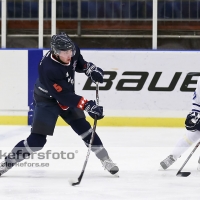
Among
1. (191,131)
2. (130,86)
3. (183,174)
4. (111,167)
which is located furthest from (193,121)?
(130,86)

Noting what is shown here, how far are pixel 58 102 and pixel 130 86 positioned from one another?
270 centimetres

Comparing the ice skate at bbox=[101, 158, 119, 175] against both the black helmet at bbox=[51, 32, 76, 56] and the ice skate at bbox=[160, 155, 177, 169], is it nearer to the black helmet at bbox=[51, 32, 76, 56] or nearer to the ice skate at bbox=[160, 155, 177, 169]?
the ice skate at bbox=[160, 155, 177, 169]

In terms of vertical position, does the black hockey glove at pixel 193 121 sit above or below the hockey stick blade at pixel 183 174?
above

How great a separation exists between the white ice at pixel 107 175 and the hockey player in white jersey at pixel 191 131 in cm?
9

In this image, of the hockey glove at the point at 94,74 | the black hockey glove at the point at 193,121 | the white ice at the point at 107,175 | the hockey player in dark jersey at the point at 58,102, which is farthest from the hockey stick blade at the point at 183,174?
the hockey glove at the point at 94,74

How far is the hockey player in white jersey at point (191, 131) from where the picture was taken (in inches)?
156

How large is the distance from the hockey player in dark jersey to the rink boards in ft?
8.39

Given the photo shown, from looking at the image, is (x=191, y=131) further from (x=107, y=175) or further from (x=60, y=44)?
(x=60, y=44)

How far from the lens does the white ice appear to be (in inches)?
134

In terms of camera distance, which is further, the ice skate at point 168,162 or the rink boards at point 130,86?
the rink boards at point 130,86

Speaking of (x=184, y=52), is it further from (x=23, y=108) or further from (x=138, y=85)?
(x=23, y=108)

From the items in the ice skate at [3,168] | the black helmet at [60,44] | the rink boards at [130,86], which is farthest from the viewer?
the rink boards at [130,86]

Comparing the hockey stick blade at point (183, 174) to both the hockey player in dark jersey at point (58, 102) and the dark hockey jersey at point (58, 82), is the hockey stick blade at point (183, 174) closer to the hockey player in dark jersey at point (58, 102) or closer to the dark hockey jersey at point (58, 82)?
the hockey player in dark jersey at point (58, 102)

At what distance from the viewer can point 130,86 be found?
6535 millimetres
